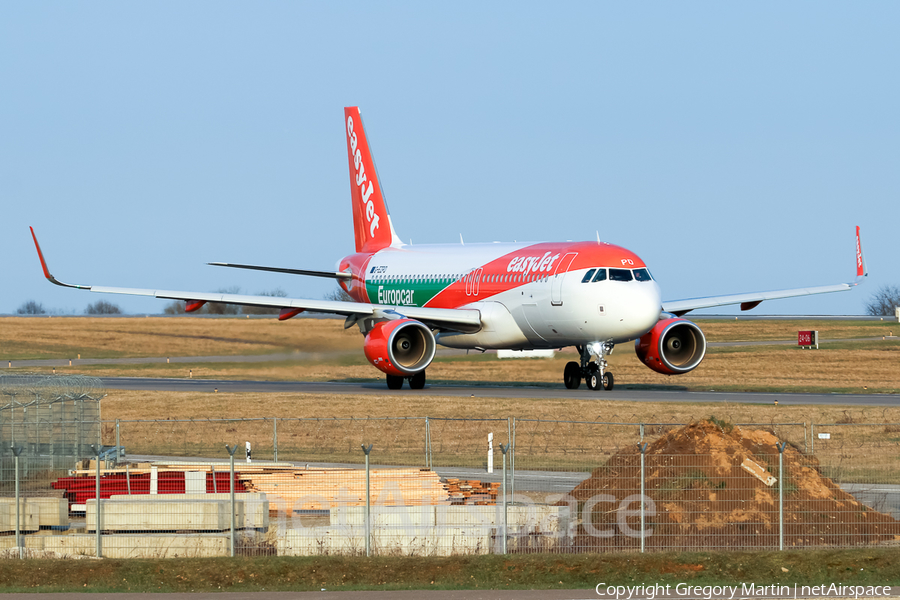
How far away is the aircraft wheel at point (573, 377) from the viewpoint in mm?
40750

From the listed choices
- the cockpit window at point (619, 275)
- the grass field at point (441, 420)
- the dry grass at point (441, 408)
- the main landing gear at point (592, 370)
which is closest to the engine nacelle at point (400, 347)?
the dry grass at point (441, 408)

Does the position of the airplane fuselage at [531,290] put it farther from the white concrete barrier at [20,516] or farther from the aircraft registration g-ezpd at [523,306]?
the white concrete barrier at [20,516]

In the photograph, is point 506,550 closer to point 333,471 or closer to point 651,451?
point 651,451

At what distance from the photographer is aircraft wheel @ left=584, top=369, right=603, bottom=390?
38.8m

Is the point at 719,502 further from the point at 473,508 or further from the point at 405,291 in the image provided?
the point at 405,291

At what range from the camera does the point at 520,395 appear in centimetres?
3822

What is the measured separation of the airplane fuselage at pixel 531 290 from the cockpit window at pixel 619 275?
29 mm

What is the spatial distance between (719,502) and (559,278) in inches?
841

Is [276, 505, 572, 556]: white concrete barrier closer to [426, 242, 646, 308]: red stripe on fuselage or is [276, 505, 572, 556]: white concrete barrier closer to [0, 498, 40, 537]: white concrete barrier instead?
[0, 498, 40, 537]: white concrete barrier

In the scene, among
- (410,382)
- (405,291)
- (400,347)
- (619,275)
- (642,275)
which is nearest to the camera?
(619,275)

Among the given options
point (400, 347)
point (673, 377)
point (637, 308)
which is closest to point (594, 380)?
point (637, 308)

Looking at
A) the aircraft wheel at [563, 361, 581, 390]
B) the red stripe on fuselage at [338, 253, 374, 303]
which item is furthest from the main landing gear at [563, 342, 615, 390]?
the red stripe on fuselage at [338, 253, 374, 303]

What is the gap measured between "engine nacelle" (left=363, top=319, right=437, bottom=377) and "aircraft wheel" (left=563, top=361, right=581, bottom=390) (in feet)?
15.0

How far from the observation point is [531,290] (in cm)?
3925
